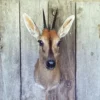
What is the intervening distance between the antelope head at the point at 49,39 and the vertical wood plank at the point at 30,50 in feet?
0.36

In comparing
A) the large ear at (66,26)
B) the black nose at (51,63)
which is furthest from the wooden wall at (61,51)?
the black nose at (51,63)

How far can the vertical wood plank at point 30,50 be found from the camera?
8.07ft

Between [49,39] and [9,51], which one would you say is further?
[9,51]

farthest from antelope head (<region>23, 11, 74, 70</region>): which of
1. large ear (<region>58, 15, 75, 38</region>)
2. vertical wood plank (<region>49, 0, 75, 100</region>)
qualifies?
vertical wood plank (<region>49, 0, 75, 100</region>)

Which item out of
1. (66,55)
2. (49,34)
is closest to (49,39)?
(49,34)

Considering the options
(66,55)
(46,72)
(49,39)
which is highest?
(49,39)

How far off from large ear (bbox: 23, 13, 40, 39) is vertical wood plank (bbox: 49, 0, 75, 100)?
0.15 m

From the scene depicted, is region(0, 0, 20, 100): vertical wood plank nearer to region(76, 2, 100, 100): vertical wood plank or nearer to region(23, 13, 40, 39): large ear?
region(23, 13, 40, 39): large ear

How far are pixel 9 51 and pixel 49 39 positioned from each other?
13.1 inches

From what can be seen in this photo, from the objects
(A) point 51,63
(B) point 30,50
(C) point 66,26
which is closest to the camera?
(A) point 51,63

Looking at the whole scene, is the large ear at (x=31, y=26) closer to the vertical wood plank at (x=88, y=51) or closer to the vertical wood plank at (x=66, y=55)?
the vertical wood plank at (x=66, y=55)

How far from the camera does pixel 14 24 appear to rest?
8.11 ft

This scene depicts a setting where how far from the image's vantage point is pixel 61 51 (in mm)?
2502

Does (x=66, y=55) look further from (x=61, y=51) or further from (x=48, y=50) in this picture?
(x=48, y=50)
